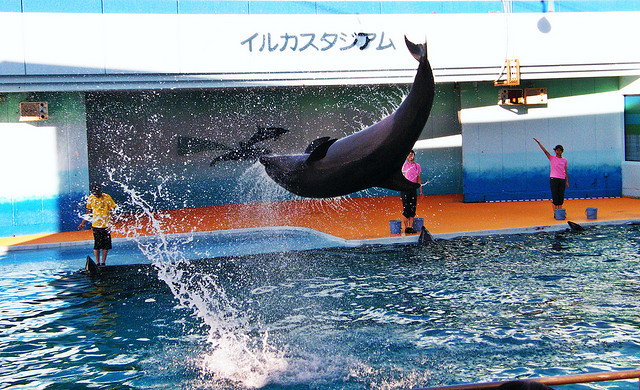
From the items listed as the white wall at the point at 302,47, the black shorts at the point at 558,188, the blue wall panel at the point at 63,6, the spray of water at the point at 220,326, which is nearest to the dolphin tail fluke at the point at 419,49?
the spray of water at the point at 220,326

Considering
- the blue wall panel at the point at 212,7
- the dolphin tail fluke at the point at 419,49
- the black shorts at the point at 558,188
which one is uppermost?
the blue wall panel at the point at 212,7

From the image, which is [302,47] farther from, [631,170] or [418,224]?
[631,170]

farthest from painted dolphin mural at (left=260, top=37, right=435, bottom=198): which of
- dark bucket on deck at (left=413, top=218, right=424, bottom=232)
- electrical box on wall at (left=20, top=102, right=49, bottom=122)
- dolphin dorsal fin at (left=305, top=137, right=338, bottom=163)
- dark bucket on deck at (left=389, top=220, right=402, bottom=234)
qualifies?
electrical box on wall at (left=20, top=102, right=49, bottom=122)

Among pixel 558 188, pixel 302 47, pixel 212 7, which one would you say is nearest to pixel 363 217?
pixel 302 47

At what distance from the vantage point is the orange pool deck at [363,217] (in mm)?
12898

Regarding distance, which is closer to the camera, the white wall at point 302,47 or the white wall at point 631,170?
the white wall at point 302,47

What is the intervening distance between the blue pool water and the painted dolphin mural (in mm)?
1738

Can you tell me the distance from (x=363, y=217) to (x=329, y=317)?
26.0 ft

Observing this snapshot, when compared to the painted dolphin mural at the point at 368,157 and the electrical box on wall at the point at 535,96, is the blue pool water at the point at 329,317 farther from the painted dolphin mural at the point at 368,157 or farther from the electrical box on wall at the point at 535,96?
the electrical box on wall at the point at 535,96

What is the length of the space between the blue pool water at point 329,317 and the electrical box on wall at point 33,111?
12.6 feet

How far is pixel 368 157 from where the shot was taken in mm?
4945

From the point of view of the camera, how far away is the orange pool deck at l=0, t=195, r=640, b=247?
42.3ft

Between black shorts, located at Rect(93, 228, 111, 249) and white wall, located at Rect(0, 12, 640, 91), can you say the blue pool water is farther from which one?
white wall, located at Rect(0, 12, 640, 91)

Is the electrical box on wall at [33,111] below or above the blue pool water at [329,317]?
above
